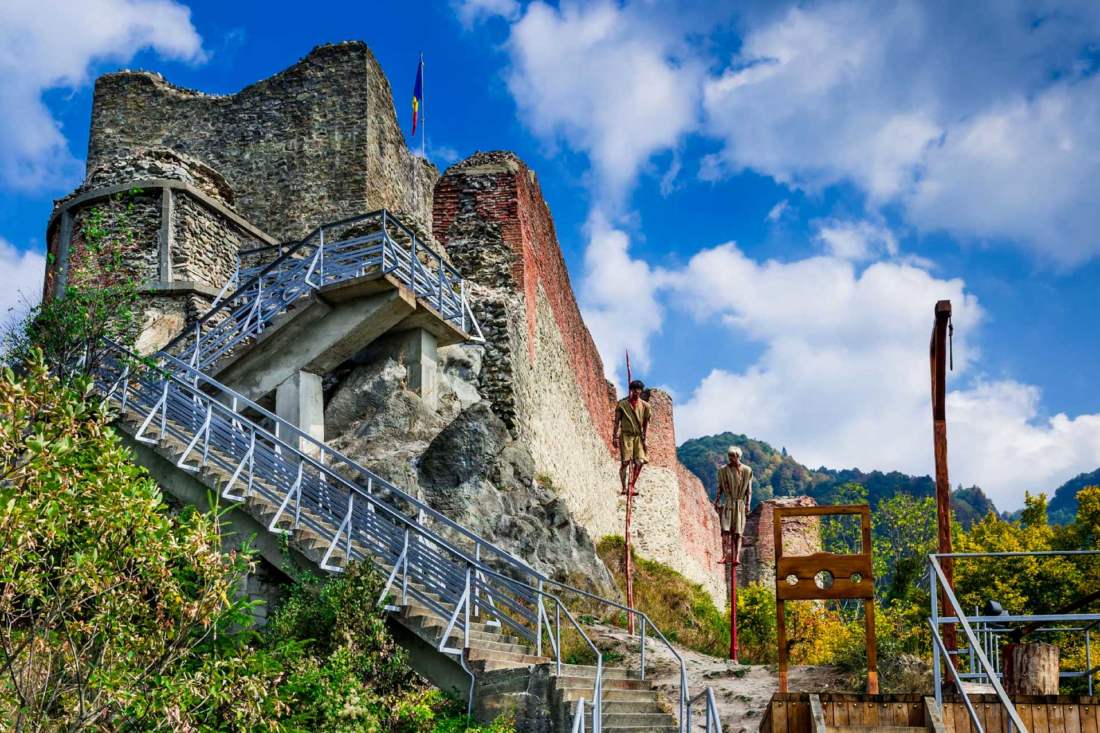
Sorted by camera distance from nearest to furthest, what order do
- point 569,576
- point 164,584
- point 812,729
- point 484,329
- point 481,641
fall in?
point 812,729 → point 164,584 → point 481,641 → point 569,576 → point 484,329

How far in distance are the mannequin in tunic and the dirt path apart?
1734mm

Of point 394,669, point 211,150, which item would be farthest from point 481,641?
point 211,150

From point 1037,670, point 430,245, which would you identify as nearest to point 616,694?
point 1037,670

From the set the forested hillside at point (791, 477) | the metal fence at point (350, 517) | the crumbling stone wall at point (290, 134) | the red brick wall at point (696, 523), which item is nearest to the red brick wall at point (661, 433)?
the red brick wall at point (696, 523)

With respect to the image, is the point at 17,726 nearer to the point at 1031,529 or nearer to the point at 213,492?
the point at 213,492

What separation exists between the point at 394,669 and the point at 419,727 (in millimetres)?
721

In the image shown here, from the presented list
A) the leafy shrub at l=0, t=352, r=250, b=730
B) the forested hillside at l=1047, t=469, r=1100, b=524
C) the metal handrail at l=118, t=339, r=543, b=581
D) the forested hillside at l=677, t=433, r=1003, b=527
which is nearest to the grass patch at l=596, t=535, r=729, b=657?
the metal handrail at l=118, t=339, r=543, b=581

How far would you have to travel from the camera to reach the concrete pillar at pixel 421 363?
17.1 m

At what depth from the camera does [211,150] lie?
29.3m

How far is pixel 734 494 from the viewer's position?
47.1 feet

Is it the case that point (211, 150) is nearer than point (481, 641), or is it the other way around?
point (481, 641)

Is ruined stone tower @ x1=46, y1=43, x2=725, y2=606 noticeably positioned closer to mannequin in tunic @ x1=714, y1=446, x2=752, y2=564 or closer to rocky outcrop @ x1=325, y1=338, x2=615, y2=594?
rocky outcrop @ x1=325, y1=338, x2=615, y2=594

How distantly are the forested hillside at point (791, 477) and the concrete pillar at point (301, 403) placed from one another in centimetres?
8738

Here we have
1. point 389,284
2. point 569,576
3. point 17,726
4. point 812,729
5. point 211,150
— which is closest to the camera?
point 812,729
